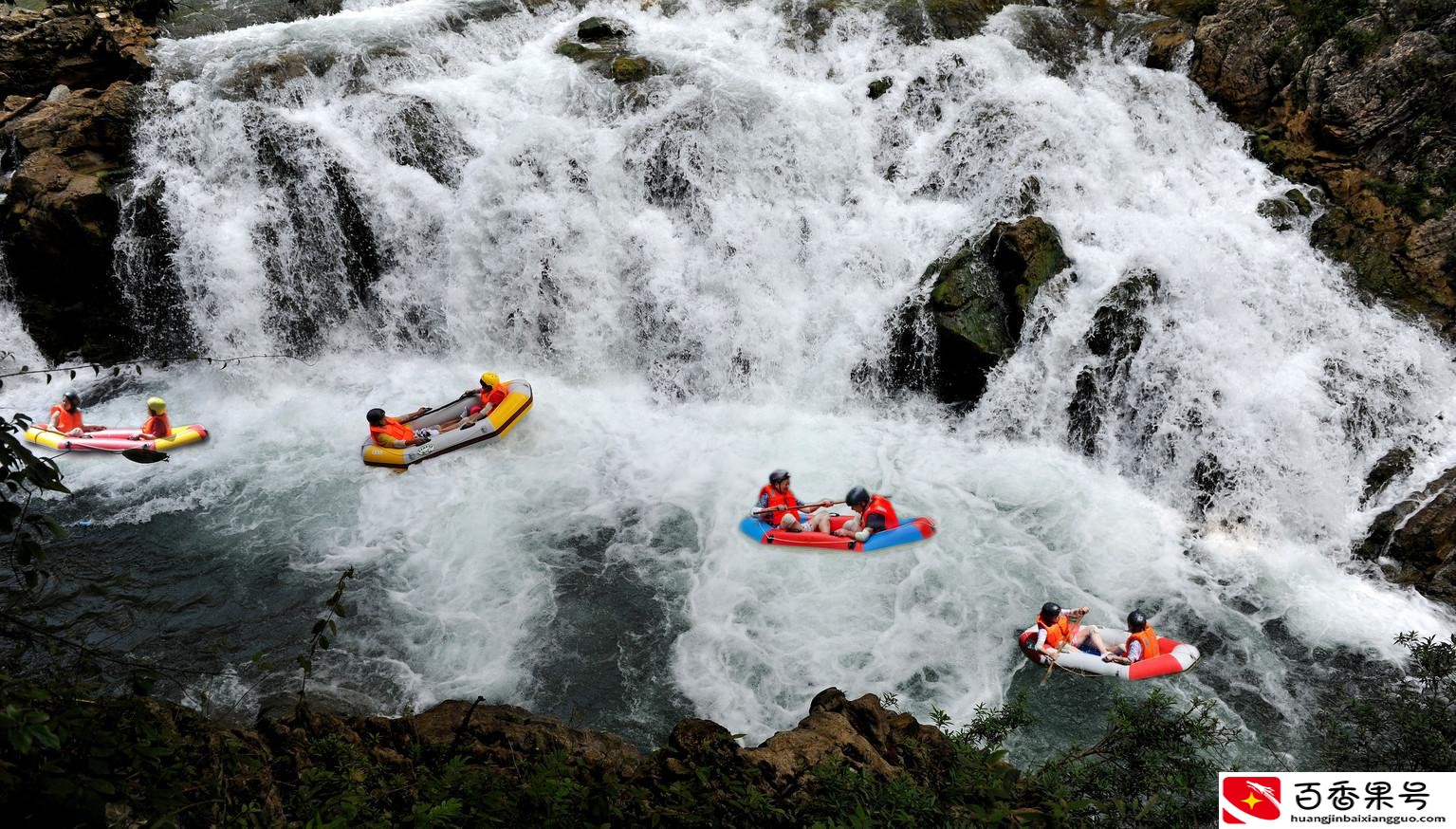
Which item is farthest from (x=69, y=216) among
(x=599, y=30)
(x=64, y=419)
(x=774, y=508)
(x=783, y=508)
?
(x=783, y=508)

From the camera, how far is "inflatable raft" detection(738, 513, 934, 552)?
964cm

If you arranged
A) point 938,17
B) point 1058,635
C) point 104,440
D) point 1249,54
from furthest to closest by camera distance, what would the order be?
1. point 938,17
2. point 1249,54
3. point 104,440
4. point 1058,635

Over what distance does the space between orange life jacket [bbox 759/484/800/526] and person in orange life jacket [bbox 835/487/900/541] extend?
2.23 feet

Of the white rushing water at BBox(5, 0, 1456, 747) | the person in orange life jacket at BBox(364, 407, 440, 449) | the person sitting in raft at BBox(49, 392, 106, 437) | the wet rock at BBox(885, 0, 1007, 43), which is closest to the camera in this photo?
the white rushing water at BBox(5, 0, 1456, 747)

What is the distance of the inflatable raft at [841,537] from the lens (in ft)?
31.6

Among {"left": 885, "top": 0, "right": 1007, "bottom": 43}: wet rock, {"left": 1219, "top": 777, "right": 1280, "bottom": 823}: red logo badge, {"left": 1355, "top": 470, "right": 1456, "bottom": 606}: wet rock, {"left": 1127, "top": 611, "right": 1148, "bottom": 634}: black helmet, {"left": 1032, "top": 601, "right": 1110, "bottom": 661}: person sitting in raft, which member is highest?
{"left": 885, "top": 0, "right": 1007, "bottom": 43}: wet rock

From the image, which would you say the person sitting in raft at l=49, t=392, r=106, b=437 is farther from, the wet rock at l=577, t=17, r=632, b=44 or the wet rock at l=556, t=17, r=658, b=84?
the wet rock at l=577, t=17, r=632, b=44

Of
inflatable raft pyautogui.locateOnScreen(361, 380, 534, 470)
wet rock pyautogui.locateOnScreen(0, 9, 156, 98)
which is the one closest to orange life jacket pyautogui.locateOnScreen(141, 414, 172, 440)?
inflatable raft pyautogui.locateOnScreen(361, 380, 534, 470)

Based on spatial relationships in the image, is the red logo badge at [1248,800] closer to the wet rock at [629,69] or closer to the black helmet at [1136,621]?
the black helmet at [1136,621]

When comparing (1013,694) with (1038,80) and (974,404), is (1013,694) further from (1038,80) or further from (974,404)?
(1038,80)

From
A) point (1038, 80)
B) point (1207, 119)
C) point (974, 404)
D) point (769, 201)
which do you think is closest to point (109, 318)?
point (769, 201)

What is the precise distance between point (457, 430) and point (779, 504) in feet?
15.2

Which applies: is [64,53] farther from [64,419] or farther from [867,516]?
[867,516]

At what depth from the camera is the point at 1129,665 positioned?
8070 mm
